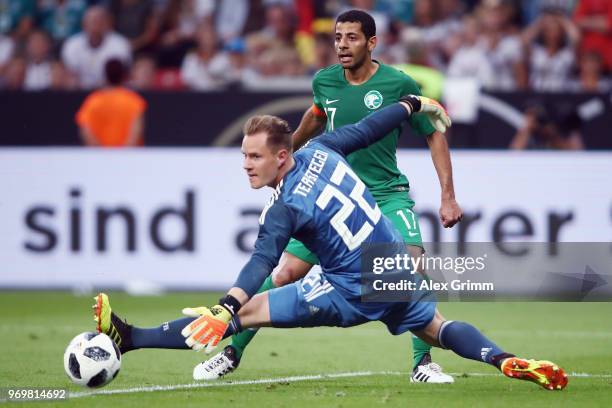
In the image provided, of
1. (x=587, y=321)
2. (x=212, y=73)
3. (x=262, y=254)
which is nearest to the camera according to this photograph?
(x=262, y=254)

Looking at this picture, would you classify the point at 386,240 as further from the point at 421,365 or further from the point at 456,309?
the point at 456,309

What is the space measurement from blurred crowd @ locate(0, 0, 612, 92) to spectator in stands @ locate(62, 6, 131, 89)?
20mm

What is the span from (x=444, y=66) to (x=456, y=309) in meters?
5.81

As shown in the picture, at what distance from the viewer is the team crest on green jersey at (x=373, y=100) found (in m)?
8.80

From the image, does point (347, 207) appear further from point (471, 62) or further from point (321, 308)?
point (471, 62)

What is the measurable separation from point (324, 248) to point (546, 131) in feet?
29.2

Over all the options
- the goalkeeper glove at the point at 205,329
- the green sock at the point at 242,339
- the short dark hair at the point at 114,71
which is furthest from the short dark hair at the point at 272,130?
the short dark hair at the point at 114,71

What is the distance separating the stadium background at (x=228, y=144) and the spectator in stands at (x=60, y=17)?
0.03 m

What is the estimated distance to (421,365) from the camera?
28.2ft

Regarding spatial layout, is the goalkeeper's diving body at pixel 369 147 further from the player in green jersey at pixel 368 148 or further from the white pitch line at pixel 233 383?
the white pitch line at pixel 233 383

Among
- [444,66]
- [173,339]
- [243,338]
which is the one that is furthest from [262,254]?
[444,66]

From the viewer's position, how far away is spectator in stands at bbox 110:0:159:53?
19.0m

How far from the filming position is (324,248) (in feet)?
24.9

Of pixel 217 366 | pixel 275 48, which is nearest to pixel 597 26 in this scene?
pixel 275 48
